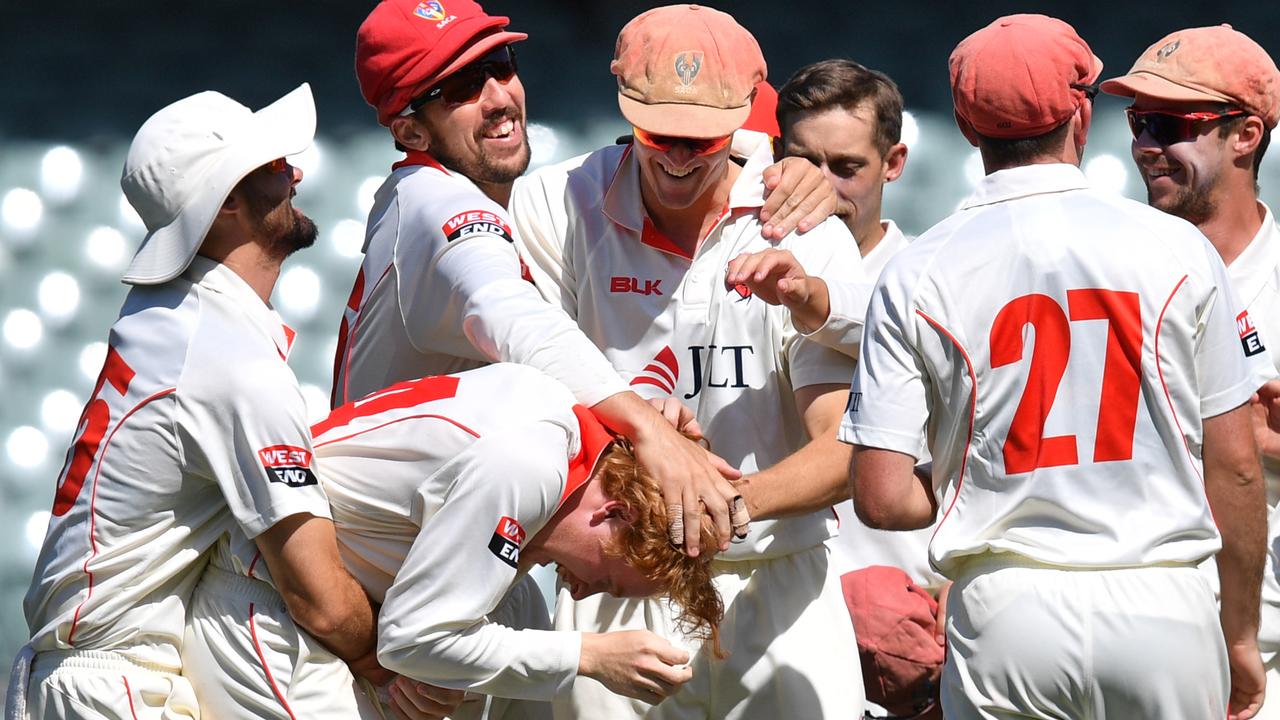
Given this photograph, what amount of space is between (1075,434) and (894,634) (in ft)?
3.39

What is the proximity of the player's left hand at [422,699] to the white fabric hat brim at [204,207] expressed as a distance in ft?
2.78

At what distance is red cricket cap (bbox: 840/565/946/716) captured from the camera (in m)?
3.70

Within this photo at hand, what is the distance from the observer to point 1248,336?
3.02 metres

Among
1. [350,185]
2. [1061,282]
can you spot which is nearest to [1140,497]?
[1061,282]

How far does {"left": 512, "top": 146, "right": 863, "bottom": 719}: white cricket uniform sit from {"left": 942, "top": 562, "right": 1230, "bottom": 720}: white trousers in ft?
1.81

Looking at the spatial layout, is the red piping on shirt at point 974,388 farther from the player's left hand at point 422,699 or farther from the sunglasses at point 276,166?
the sunglasses at point 276,166

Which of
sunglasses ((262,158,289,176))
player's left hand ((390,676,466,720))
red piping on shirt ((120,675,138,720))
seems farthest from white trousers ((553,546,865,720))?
sunglasses ((262,158,289,176))

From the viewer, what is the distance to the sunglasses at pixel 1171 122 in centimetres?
366

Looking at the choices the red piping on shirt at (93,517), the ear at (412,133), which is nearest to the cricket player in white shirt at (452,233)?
the ear at (412,133)

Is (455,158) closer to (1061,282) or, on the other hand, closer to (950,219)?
(950,219)

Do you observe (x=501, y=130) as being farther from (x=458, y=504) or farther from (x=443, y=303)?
(x=458, y=504)

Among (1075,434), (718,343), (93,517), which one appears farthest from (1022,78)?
(93,517)

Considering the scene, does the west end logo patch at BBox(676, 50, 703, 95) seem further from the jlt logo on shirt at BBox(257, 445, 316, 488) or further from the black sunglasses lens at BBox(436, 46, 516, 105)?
the jlt logo on shirt at BBox(257, 445, 316, 488)

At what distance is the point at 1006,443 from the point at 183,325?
1.45 m
